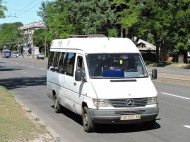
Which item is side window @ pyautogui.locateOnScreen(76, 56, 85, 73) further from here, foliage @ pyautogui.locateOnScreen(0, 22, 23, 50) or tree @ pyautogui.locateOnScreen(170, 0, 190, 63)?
foliage @ pyautogui.locateOnScreen(0, 22, 23, 50)

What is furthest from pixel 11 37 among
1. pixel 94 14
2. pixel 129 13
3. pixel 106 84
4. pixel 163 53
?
pixel 106 84

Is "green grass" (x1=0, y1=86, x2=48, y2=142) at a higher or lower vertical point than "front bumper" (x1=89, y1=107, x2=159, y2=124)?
lower

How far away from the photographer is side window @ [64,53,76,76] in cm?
983

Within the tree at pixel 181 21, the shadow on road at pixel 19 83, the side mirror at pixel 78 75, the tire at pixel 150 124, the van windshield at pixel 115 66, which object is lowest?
the shadow on road at pixel 19 83

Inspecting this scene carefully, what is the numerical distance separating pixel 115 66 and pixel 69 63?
68.4 inches

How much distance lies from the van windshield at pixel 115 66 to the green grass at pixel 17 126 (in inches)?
72.8

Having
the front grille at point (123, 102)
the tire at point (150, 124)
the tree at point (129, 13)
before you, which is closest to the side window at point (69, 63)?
the front grille at point (123, 102)

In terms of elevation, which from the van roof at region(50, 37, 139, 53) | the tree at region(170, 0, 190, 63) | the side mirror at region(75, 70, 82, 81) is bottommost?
the side mirror at region(75, 70, 82, 81)

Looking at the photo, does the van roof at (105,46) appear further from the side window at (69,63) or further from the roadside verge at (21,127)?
the roadside verge at (21,127)

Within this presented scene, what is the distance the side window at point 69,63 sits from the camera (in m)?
9.83

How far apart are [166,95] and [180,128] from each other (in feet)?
23.2

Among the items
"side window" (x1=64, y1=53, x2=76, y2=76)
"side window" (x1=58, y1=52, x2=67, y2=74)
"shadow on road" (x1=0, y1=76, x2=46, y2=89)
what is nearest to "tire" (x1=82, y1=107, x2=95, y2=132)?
"side window" (x1=64, y1=53, x2=76, y2=76)

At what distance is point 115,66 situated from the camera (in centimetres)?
891

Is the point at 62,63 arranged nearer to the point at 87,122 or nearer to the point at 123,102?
the point at 87,122
